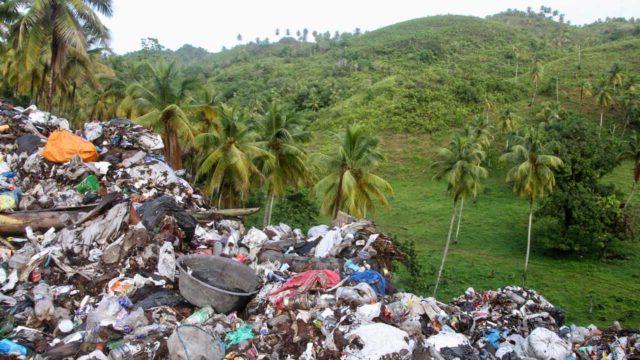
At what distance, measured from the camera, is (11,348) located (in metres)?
5.73

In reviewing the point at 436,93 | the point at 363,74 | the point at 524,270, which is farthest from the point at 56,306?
the point at 363,74

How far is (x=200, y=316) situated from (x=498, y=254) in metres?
21.8

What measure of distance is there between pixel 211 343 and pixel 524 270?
20.3 meters

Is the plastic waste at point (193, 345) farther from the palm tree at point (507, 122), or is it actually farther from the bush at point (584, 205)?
the palm tree at point (507, 122)

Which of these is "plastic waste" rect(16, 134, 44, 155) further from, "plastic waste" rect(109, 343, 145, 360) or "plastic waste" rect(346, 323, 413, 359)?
"plastic waste" rect(346, 323, 413, 359)

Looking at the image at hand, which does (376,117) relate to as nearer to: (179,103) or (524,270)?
(524,270)

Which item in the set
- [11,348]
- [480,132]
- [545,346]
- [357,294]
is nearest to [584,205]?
[480,132]

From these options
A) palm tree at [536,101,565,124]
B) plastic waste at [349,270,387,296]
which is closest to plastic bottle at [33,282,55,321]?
plastic waste at [349,270,387,296]

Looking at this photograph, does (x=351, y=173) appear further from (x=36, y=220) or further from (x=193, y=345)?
(x=193, y=345)

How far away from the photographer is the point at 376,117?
45031 mm

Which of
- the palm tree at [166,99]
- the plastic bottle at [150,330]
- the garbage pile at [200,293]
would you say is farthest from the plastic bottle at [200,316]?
the palm tree at [166,99]

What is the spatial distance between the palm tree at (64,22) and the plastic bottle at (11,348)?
1100cm

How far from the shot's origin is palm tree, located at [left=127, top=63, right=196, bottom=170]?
53.6 feet

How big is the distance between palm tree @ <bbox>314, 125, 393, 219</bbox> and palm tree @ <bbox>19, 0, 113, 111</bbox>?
28.7 ft
